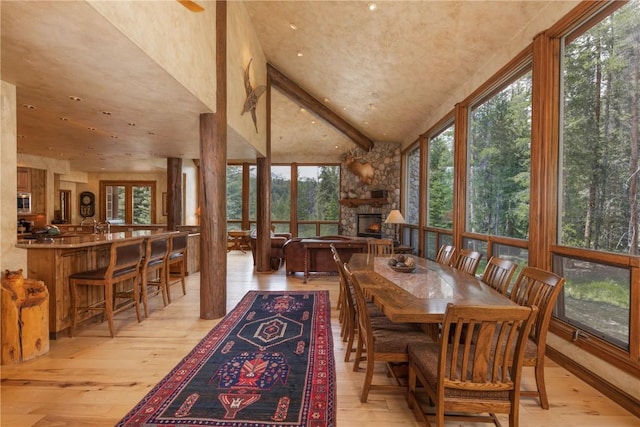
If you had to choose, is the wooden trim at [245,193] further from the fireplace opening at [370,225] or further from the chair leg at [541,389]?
the chair leg at [541,389]

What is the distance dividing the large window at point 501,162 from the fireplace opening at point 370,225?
4469 mm

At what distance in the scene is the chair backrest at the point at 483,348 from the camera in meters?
1.40

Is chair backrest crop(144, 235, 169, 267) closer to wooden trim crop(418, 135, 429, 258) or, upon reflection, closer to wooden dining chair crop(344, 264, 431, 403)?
wooden dining chair crop(344, 264, 431, 403)

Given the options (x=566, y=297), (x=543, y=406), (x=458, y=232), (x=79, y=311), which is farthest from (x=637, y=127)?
(x=79, y=311)

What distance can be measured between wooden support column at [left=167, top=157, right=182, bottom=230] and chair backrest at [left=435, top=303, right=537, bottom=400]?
6624 mm

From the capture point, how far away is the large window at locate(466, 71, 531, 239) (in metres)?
3.40

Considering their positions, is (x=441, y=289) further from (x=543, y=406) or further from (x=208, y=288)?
(x=208, y=288)

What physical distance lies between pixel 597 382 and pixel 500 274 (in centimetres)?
98

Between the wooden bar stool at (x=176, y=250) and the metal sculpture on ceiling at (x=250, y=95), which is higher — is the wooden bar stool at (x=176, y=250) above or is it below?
below

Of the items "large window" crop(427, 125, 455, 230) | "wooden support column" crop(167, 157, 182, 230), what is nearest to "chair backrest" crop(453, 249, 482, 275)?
"large window" crop(427, 125, 455, 230)

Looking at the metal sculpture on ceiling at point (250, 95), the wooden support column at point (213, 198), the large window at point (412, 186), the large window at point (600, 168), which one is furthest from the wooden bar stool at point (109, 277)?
the large window at point (412, 186)

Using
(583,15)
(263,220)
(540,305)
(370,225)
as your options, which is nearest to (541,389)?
(540,305)

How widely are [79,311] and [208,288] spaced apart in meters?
1.29

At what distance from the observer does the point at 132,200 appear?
1113cm
